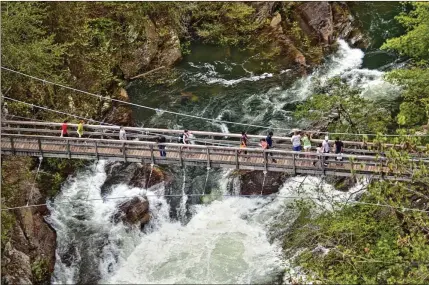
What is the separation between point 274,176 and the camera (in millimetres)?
27000

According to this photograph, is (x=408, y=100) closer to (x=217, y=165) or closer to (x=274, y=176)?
(x=274, y=176)

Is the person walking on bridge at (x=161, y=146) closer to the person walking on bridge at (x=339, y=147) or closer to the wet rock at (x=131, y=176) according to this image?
the wet rock at (x=131, y=176)

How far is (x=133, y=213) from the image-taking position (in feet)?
84.9

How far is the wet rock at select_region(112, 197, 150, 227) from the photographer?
25.8m

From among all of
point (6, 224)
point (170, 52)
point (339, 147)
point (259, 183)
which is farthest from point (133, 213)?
point (170, 52)

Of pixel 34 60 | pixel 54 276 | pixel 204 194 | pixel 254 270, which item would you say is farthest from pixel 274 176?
pixel 34 60

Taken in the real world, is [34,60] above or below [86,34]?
below

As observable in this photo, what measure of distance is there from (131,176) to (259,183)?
5.71m

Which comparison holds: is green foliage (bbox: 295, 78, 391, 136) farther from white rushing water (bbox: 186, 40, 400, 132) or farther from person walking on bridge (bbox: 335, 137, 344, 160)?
white rushing water (bbox: 186, 40, 400, 132)

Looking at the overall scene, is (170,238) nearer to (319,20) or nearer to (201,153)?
(201,153)

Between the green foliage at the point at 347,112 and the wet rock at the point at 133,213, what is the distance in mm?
7530

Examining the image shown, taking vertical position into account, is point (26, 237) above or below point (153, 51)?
below

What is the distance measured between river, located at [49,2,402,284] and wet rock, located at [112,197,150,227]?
11.3 inches

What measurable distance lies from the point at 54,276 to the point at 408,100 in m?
16.9
